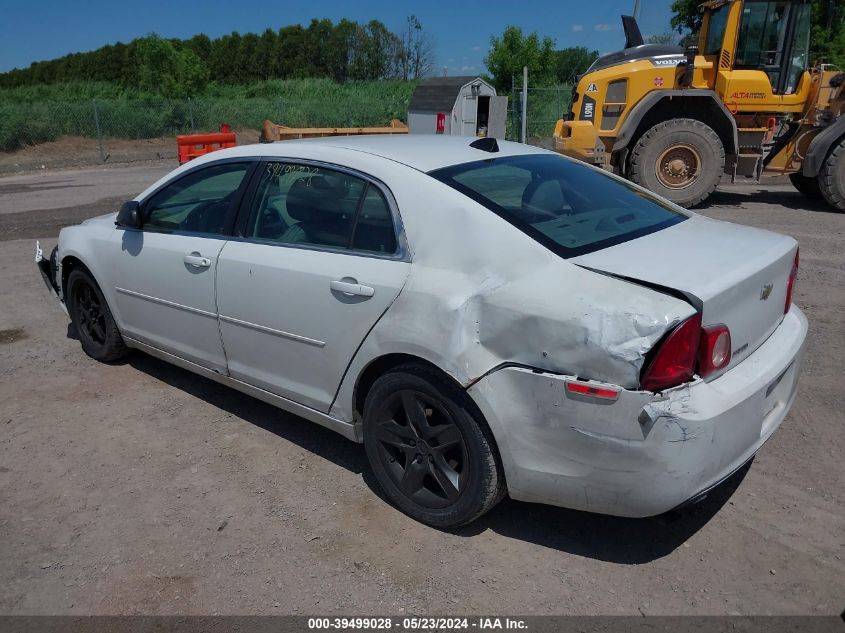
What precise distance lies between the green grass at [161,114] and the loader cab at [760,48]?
68.2 ft

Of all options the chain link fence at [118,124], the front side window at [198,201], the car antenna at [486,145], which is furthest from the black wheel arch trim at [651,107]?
the chain link fence at [118,124]

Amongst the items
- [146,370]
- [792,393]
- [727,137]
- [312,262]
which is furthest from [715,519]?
[727,137]

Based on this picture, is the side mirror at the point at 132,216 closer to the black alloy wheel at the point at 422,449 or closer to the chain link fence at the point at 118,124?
the black alloy wheel at the point at 422,449

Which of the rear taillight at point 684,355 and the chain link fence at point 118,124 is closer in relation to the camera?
the rear taillight at point 684,355

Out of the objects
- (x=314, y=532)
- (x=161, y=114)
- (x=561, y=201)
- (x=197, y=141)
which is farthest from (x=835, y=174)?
(x=161, y=114)

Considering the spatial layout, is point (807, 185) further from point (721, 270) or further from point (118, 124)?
point (118, 124)

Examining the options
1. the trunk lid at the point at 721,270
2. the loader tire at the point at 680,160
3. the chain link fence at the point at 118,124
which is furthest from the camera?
the chain link fence at the point at 118,124

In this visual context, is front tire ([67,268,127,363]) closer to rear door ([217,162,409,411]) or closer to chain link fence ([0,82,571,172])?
rear door ([217,162,409,411])

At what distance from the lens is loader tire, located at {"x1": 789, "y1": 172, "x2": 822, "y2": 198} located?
1109cm

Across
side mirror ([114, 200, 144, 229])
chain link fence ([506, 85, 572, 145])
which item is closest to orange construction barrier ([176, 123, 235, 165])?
side mirror ([114, 200, 144, 229])

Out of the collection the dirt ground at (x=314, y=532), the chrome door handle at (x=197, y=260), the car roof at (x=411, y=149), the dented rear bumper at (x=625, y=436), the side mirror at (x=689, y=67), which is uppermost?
the side mirror at (x=689, y=67)

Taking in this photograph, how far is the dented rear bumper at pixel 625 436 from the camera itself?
236 centimetres

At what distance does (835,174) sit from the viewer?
391 inches

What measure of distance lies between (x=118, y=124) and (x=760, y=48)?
918 inches
